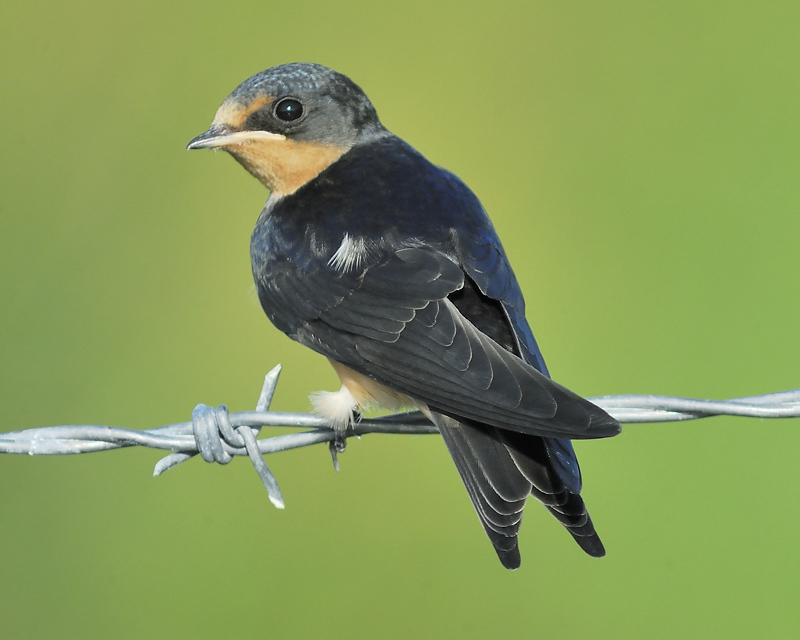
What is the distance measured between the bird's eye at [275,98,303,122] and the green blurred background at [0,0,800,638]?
162 centimetres

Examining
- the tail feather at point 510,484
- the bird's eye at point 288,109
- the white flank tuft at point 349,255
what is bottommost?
the tail feather at point 510,484

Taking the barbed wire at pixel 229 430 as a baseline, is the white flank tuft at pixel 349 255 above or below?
above

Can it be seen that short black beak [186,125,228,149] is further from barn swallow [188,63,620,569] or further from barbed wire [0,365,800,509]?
barbed wire [0,365,800,509]

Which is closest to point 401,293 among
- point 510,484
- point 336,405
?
point 336,405

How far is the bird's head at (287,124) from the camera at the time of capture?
9.53ft

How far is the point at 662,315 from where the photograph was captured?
4445mm

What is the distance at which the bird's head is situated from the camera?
2906mm

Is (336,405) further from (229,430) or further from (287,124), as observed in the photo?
(287,124)

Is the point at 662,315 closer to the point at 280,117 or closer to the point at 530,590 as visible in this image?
the point at 530,590

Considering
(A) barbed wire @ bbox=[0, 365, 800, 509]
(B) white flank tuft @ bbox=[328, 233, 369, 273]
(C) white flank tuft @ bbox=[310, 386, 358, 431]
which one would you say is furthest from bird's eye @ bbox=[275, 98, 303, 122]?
(A) barbed wire @ bbox=[0, 365, 800, 509]

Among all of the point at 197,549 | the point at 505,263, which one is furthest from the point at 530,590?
the point at 505,263

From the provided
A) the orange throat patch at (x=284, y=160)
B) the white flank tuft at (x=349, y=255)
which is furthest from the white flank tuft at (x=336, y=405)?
the orange throat patch at (x=284, y=160)

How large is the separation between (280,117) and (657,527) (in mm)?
2116

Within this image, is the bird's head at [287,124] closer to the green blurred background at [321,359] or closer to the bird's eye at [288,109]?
the bird's eye at [288,109]
